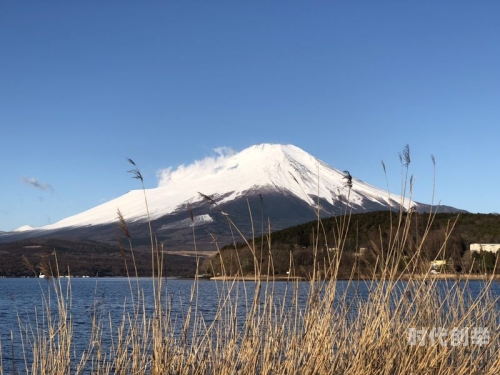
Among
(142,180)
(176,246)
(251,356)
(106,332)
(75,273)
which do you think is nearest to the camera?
(142,180)

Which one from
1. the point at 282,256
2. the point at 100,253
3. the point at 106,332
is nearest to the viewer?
the point at 106,332

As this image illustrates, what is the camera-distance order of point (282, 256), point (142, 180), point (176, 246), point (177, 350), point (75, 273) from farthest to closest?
1. point (176, 246)
2. point (75, 273)
3. point (282, 256)
4. point (177, 350)
5. point (142, 180)

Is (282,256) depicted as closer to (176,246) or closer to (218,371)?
(218,371)

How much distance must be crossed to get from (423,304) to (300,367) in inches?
43.0

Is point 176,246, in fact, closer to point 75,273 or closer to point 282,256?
point 75,273

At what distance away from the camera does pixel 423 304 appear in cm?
495

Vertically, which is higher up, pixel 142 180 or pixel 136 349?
pixel 142 180

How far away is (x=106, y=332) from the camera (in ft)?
51.8

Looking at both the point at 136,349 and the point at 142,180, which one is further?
the point at 136,349

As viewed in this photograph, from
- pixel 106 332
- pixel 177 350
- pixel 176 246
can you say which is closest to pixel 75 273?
pixel 176 246

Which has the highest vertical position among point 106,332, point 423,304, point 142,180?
point 142,180

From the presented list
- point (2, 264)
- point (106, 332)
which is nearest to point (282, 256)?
point (106, 332)

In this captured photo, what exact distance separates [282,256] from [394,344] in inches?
2071

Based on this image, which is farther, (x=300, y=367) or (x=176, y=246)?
(x=176, y=246)
